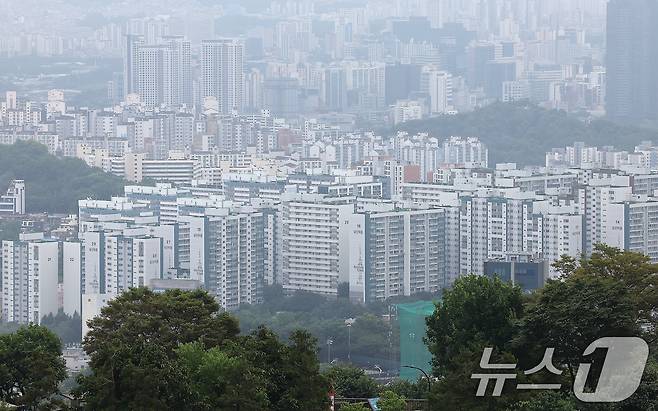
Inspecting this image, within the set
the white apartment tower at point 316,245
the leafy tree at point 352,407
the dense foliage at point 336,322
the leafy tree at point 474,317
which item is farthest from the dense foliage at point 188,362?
the white apartment tower at point 316,245

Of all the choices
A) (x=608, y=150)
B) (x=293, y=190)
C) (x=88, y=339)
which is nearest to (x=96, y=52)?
(x=608, y=150)

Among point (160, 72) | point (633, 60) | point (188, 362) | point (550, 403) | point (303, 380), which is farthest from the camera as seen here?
point (633, 60)

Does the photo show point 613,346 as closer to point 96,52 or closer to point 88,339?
point 88,339

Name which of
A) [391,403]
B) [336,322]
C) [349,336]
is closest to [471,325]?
[391,403]

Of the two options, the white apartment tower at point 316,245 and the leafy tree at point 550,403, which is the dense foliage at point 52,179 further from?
the leafy tree at point 550,403

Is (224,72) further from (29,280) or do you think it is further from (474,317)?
(474,317)

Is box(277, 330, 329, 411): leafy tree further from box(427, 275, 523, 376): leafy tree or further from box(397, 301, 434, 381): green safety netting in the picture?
box(397, 301, 434, 381): green safety netting
